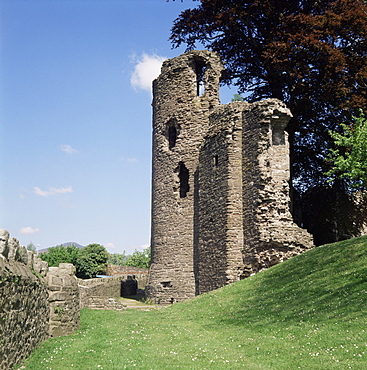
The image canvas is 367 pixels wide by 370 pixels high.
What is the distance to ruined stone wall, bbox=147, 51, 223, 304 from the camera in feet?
80.4

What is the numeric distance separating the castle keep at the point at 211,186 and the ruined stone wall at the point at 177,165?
5cm

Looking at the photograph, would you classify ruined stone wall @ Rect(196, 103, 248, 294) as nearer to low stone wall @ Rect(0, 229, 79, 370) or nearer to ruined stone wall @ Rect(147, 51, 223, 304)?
ruined stone wall @ Rect(147, 51, 223, 304)

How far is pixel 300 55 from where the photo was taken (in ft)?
84.0

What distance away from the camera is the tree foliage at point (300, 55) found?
25047 millimetres

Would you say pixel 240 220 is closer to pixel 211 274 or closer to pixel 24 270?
pixel 211 274

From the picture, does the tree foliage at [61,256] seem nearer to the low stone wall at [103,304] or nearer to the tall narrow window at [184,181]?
the tall narrow window at [184,181]

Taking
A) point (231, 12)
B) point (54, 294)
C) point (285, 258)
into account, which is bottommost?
point (54, 294)

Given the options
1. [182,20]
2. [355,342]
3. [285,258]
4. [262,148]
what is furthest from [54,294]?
[182,20]

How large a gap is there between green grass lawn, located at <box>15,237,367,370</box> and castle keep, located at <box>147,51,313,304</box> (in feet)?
9.68

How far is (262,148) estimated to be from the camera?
21531 millimetres

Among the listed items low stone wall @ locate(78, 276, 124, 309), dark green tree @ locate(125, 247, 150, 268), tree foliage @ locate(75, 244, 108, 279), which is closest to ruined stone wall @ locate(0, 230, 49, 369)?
low stone wall @ locate(78, 276, 124, 309)

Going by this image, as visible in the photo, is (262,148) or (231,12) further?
(231,12)

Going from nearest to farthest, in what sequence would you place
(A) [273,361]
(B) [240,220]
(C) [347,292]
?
(A) [273,361] < (C) [347,292] < (B) [240,220]

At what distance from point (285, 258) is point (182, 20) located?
17196mm
